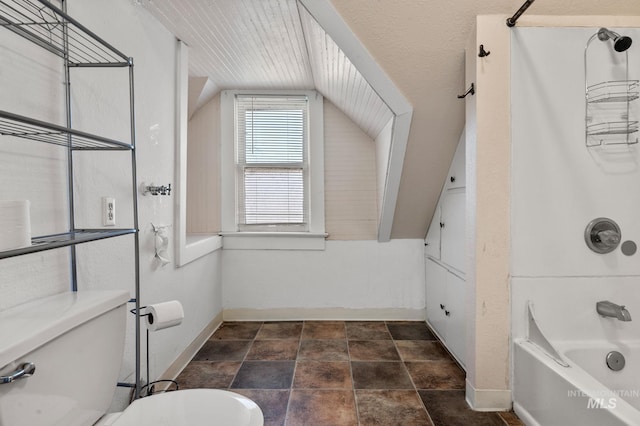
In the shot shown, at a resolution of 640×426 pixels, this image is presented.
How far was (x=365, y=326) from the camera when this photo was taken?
2.86m

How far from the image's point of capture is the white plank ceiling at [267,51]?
1.78 meters

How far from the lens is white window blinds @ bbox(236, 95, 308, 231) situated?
3029 mm

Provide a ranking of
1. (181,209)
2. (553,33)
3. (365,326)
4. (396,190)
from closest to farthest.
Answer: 1. (553,33)
2. (181,209)
3. (396,190)
4. (365,326)

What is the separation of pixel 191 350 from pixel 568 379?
2133mm

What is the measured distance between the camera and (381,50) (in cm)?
176

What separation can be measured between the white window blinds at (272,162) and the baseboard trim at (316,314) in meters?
0.76

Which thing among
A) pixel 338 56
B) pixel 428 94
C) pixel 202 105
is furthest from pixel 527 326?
pixel 202 105

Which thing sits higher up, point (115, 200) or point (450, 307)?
point (115, 200)

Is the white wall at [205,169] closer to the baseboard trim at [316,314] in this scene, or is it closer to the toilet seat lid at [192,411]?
the baseboard trim at [316,314]

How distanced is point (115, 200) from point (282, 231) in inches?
67.8

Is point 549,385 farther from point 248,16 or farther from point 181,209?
point 248,16

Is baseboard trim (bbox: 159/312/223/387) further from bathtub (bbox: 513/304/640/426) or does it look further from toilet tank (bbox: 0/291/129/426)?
bathtub (bbox: 513/304/640/426)

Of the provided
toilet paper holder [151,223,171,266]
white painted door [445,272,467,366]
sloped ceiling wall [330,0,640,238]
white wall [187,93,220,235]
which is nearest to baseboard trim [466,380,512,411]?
white painted door [445,272,467,366]

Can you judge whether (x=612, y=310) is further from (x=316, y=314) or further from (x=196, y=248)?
(x=196, y=248)
